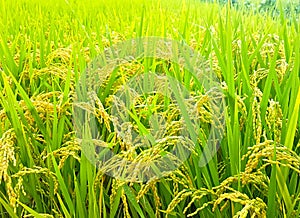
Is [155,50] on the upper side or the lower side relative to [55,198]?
upper

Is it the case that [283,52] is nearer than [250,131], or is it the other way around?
[250,131]

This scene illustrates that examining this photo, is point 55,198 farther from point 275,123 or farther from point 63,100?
point 275,123

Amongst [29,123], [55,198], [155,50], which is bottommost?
[55,198]

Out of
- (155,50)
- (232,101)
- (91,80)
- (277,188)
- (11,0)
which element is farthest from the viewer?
(11,0)

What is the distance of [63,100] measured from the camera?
35.0 inches

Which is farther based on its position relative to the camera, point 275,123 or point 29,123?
point 29,123

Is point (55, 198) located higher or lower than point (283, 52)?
lower

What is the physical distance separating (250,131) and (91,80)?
0.42 m

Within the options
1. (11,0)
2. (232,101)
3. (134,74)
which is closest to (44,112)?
(134,74)

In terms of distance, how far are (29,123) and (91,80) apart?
19cm

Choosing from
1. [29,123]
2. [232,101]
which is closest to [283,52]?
[232,101]

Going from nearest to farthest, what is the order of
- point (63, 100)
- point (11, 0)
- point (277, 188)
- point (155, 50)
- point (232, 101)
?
point (277, 188) → point (232, 101) → point (63, 100) → point (155, 50) → point (11, 0)

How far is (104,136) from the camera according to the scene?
35.1 inches

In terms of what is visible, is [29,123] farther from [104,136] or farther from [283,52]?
[283,52]
